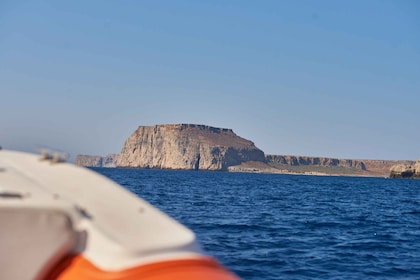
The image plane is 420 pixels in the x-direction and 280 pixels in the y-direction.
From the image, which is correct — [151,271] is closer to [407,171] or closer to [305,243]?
[305,243]

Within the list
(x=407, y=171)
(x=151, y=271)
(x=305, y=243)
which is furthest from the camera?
(x=407, y=171)

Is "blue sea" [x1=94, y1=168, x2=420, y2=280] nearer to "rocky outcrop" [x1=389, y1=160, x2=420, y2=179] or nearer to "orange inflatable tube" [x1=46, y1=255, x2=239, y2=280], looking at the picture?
"orange inflatable tube" [x1=46, y1=255, x2=239, y2=280]

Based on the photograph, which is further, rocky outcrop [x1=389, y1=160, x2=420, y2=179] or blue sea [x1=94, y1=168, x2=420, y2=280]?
rocky outcrop [x1=389, y1=160, x2=420, y2=179]

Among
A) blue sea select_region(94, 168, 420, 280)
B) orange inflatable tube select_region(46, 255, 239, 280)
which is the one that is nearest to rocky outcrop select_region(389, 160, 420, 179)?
blue sea select_region(94, 168, 420, 280)

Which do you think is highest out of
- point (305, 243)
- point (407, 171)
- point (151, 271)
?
point (407, 171)

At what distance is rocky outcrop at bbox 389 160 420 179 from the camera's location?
499 ft

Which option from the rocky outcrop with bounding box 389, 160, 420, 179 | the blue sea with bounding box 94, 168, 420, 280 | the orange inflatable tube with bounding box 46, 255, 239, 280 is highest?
the rocky outcrop with bounding box 389, 160, 420, 179

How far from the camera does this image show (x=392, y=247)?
14.8 meters

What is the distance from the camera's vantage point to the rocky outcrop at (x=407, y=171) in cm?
15202

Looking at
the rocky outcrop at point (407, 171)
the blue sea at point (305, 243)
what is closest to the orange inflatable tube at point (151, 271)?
the blue sea at point (305, 243)

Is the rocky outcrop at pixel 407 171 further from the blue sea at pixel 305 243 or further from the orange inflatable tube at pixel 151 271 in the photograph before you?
the orange inflatable tube at pixel 151 271

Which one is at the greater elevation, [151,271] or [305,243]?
[151,271]

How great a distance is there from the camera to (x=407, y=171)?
158 meters


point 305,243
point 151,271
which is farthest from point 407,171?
point 151,271
